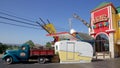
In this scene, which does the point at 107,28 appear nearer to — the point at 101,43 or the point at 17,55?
the point at 101,43

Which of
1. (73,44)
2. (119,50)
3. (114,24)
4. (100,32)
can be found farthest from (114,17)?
(73,44)

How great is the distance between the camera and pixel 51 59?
936 inches

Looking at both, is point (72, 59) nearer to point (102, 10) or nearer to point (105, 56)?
point (105, 56)

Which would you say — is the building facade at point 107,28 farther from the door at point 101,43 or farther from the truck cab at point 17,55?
the truck cab at point 17,55

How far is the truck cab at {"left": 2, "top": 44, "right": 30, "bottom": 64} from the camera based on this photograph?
854 inches

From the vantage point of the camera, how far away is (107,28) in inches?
1308

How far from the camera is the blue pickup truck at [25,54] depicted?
21722mm

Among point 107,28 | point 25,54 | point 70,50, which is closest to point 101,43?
point 107,28

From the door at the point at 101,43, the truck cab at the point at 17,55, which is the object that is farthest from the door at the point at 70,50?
the door at the point at 101,43

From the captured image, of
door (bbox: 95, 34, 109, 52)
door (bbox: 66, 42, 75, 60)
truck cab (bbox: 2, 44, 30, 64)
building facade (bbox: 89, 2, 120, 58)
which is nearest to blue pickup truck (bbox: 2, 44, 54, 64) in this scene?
truck cab (bbox: 2, 44, 30, 64)

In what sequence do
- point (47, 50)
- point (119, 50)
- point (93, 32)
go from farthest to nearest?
point (93, 32) → point (119, 50) → point (47, 50)

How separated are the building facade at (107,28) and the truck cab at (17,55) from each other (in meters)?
16.5

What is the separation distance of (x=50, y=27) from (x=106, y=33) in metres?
16.2

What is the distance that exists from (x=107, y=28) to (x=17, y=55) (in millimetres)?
18384
